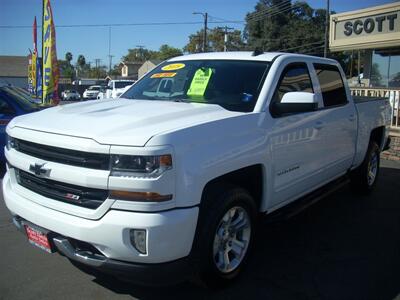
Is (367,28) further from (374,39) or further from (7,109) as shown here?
(7,109)

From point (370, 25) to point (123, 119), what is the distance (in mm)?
18467

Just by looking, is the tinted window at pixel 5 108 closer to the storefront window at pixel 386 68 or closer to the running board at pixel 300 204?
the running board at pixel 300 204

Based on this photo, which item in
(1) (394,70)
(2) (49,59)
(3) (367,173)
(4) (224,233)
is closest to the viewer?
(4) (224,233)

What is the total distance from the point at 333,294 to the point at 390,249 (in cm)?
137

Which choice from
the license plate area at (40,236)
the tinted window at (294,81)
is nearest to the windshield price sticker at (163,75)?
the tinted window at (294,81)

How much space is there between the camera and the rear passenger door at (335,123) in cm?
491

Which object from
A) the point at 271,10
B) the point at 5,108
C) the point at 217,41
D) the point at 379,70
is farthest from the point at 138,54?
the point at 5,108

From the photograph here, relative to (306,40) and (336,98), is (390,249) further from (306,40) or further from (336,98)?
(306,40)

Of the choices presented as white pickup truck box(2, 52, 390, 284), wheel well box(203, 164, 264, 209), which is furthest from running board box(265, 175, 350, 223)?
wheel well box(203, 164, 264, 209)

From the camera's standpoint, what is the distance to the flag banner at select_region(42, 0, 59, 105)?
41.9ft

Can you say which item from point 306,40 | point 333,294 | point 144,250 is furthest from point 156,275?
point 306,40

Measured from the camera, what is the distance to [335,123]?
16.6 feet

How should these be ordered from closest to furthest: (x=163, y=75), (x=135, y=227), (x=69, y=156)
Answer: (x=135, y=227) < (x=69, y=156) < (x=163, y=75)

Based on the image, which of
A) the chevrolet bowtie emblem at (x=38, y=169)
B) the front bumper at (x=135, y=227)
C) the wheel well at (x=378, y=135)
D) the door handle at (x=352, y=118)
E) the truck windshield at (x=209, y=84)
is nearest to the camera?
the front bumper at (x=135, y=227)
